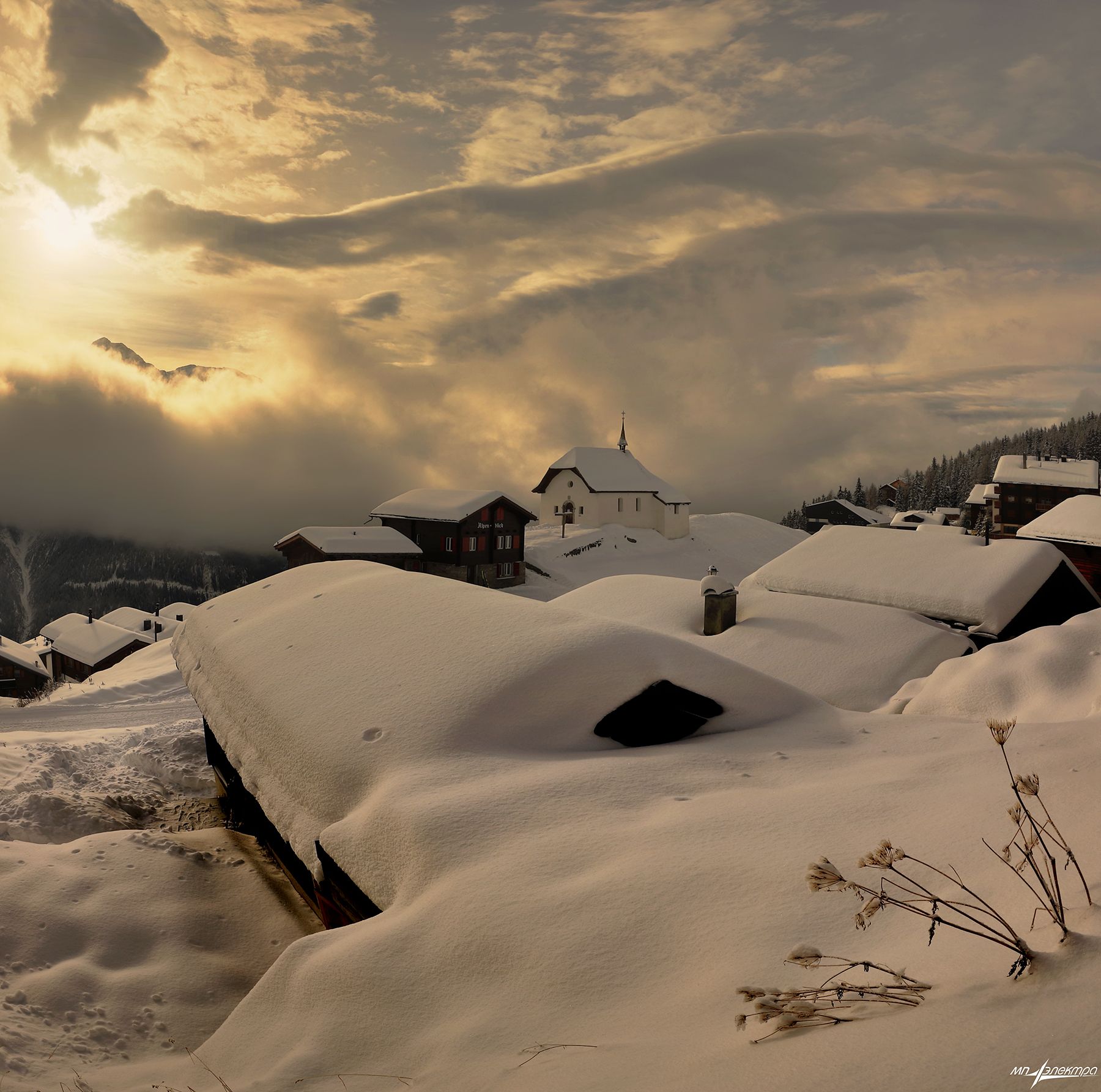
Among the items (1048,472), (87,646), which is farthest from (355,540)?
(1048,472)

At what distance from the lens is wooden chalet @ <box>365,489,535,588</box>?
45.1 metres

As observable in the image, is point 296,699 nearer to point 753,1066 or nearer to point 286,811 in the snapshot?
point 286,811

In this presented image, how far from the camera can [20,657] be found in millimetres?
49281

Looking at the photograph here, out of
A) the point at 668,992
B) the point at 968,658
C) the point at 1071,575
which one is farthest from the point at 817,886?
the point at 1071,575

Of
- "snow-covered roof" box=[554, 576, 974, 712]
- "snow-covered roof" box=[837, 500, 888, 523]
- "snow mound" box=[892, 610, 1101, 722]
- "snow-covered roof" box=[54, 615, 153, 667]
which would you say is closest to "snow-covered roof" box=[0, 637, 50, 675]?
"snow-covered roof" box=[54, 615, 153, 667]

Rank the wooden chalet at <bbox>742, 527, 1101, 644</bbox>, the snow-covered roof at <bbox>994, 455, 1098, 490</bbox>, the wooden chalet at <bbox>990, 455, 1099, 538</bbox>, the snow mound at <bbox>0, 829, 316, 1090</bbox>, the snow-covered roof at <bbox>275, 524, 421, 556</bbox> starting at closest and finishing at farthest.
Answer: the snow mound at <bbox>0, 829, 316, 1090</bbox>
the wooden chalet at <bbox>742, 527, 1101, 644</bbox>
the snow-covered roof at <bbox>275, 524, 421, 556</bbox>
the snow-covered roof at <bbox>994, 455, 1098, 490</bbox>
the wooden chalet at <bbox>990, 455, 1099, 538</bbox>

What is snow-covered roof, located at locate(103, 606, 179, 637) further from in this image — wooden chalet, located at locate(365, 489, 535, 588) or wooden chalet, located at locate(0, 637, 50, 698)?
wooden chalet, located at locate(365, 489, 535, 588)

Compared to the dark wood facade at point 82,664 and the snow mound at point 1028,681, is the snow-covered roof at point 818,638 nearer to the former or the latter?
the snow mound at point 1028,681

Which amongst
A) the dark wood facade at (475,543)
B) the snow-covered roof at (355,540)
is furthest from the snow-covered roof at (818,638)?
the dark wood facade at (475,543)

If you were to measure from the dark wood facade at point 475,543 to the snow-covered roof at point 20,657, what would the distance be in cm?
2422

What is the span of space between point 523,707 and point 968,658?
7.43 meters

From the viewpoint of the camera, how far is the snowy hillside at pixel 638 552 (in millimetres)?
51562

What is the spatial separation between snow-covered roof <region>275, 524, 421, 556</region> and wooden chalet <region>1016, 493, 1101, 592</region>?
30.6 m

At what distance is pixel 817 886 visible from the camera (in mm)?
2574
